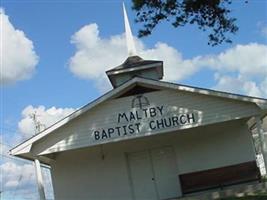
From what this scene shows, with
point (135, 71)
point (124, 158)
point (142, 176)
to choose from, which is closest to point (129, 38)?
point (135, 71)

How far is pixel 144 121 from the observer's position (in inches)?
715

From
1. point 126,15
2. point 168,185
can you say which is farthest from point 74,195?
point 126,15

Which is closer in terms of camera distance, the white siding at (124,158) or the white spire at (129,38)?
the white siding at (124,158)

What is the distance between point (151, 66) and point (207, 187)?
7752mm

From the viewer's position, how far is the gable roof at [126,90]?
17.9m

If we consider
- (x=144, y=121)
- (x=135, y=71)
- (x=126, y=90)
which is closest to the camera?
(x=144, y=121)

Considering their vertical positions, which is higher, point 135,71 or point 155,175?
point 135,71

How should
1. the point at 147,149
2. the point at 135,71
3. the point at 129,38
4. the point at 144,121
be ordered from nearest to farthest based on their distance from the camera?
the point at 144,121
the point at 147,149
the point at 135,71
the point at 129,38

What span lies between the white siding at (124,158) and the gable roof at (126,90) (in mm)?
2859

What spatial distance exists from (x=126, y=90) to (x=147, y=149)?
3.36 m

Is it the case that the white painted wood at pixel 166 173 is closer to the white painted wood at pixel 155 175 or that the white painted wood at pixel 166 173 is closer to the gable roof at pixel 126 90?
the white painted wood at pixel 155 175

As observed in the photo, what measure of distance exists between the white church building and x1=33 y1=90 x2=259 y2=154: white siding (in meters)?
0.04

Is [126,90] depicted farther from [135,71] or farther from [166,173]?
[135,71]

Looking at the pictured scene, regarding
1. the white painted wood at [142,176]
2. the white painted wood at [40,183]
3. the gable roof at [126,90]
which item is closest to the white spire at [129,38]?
the white painted wood at [142,176]
